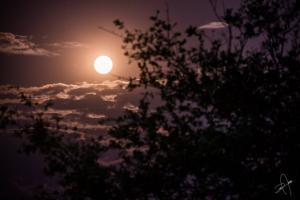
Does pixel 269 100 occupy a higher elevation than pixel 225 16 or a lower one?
lower

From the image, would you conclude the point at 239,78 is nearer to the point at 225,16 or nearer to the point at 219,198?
the point at 225,16

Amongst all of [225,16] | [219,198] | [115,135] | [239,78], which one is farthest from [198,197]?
[225,16]

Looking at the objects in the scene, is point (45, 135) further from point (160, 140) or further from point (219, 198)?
point (219, 198)

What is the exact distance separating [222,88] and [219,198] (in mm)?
3479

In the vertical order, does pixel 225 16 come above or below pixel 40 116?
above

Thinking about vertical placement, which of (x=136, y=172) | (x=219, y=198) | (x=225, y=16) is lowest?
(x=219, y=198)

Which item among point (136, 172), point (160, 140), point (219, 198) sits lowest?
point (219, 198)

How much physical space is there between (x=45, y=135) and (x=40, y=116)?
→ 642mm

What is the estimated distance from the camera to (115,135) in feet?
46.0

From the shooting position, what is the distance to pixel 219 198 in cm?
1314

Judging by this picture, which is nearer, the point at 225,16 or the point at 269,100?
the point at 269,100

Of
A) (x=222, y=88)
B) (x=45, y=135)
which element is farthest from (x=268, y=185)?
(x=45, y=135)

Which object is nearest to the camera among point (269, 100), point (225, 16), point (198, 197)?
point (198, 197)

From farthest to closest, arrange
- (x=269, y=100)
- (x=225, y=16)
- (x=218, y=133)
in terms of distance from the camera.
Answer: (x=225, y=16) → (x=269, y=100) → (x=218, y=133)
